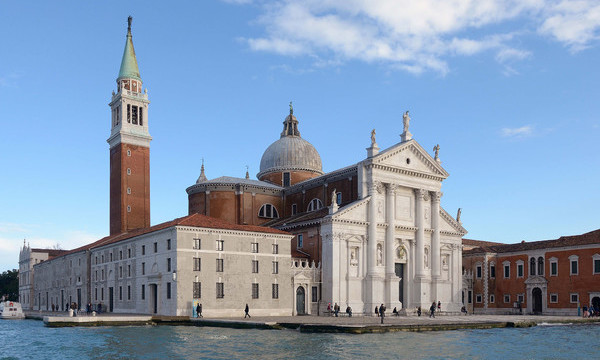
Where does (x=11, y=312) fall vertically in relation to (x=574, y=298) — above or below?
below

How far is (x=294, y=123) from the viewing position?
225 feet

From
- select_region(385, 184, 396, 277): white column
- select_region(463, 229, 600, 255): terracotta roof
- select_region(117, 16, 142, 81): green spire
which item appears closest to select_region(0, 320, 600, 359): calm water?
select_region(385, 184, 396, 277): white column

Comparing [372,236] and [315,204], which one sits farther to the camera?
[315,204]

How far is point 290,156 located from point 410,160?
1545 centimetres

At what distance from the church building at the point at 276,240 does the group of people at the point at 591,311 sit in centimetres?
971

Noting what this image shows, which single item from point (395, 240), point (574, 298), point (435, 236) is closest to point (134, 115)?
point (395, 240)

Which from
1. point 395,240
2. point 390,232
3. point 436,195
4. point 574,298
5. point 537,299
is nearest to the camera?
point 390,232

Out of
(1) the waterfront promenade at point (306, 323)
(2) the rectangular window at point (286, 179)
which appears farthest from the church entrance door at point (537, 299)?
(2) the rectangular window at point (286, 179)

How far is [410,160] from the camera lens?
5206cm

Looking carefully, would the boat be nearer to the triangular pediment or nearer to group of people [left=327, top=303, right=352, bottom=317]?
group of people [left=327, top=303, right=352, bottom=317]

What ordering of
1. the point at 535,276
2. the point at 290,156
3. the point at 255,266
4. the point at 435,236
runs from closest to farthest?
1. the point at 255,266
2. the point at 435,236
3. the point at 535,276
4. the point at 290,156

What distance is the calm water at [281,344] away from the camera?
84.9 ft

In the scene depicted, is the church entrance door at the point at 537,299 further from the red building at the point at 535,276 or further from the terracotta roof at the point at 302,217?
the terracotta roof at the point at 302,217

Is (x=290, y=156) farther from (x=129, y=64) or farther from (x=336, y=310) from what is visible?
(x=336, y=310)
